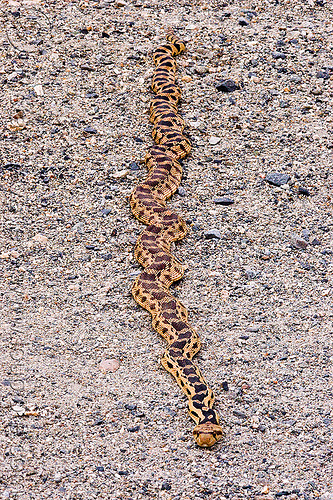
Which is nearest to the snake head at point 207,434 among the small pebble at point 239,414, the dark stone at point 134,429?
the small pebble at point 239,414

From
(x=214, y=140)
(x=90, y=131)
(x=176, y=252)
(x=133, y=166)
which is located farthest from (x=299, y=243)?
(x=90, y=131)

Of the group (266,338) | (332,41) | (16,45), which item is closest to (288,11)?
(332,41)

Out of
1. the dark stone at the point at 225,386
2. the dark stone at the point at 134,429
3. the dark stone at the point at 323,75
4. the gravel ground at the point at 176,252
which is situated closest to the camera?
the gravel ground at the point at 176,252

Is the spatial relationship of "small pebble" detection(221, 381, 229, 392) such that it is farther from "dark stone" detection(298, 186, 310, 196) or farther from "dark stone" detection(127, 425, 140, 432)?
"dark stone" detection(298, 186, 310, 196)

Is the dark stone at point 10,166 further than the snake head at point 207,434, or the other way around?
the dark stone at point 10,166

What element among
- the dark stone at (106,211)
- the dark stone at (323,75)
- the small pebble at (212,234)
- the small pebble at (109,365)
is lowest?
the small pebble at (109,365)

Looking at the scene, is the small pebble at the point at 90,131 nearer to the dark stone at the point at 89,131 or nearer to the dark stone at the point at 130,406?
the dark stone at the point at 89,131

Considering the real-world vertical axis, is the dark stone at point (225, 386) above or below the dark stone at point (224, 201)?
below

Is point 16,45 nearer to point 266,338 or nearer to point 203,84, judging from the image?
point 203,84
